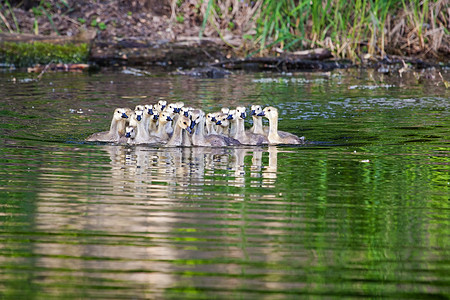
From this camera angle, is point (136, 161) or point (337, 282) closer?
point (337, 282)

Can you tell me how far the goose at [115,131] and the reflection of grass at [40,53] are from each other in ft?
35.0

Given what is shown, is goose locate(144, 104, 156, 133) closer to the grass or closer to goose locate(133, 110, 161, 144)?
goose locate(133, 110, 161, 144)

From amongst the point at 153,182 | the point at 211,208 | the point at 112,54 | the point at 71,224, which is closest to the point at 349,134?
the point at 153,182

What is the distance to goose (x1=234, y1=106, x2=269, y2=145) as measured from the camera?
10.9 metres

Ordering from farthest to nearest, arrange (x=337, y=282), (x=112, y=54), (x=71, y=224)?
(x=112, y=54), (x=71, y=224), (x=337, y=282)

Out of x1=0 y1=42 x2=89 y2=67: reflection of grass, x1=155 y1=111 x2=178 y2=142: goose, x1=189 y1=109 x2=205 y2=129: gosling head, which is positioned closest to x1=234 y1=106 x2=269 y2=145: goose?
x1=189 y1=109 x2=205 y2=129: gosling head

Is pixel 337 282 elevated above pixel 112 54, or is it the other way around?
pixel 112 54

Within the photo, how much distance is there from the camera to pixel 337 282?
16.2 feet

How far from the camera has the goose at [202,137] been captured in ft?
34.8

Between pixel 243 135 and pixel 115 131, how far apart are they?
172 cm

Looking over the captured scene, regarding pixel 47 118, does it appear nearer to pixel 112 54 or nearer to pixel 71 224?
pixel 71 224

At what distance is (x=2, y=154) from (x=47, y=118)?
3.33m

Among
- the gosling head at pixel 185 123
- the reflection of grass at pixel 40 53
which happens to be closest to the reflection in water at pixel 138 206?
the gosling head at pixel 185 123

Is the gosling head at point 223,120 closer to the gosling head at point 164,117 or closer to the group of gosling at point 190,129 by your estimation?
the group of gosling at point 190,129
